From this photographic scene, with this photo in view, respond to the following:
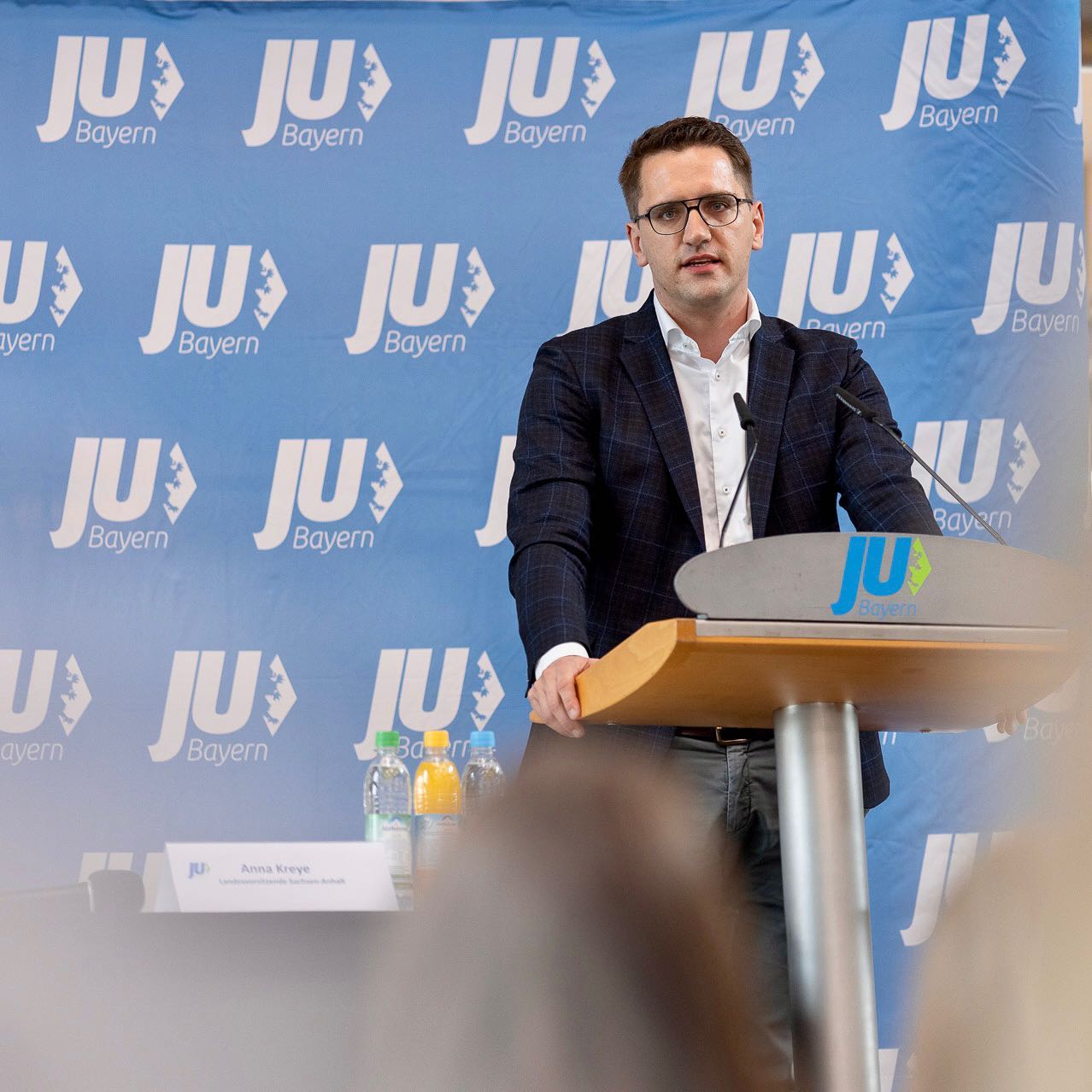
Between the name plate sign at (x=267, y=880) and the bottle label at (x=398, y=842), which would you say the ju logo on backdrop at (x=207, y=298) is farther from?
the name plate sign at (x=267, y=880)

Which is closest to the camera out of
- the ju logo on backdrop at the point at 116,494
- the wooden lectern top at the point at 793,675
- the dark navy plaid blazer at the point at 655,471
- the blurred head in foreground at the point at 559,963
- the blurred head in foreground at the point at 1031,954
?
the blurred head in foreground at the point at 1031,954

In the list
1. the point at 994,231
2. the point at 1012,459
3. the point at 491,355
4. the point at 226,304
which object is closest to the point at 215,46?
the point at 226,304

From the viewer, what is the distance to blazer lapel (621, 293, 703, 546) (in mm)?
2102

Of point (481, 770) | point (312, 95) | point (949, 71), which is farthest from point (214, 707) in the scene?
point (949, 71)

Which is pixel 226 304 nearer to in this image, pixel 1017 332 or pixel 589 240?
pixel 589 240

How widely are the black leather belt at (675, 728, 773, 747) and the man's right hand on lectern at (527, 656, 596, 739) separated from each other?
16.2 inches

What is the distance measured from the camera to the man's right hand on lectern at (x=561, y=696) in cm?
156

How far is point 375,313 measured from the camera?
141 inches

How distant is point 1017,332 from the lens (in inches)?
139

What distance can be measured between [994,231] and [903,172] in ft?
0.96

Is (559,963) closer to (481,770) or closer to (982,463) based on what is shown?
(481,770)

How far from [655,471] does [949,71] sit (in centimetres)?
210

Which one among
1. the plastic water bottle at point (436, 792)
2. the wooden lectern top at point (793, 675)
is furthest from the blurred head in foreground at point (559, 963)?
the plastic water bottle at point (436, 792)

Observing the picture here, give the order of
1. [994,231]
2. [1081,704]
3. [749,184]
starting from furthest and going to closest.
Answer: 1. [994,231]
2. [749,184]
3. [1081,704]
